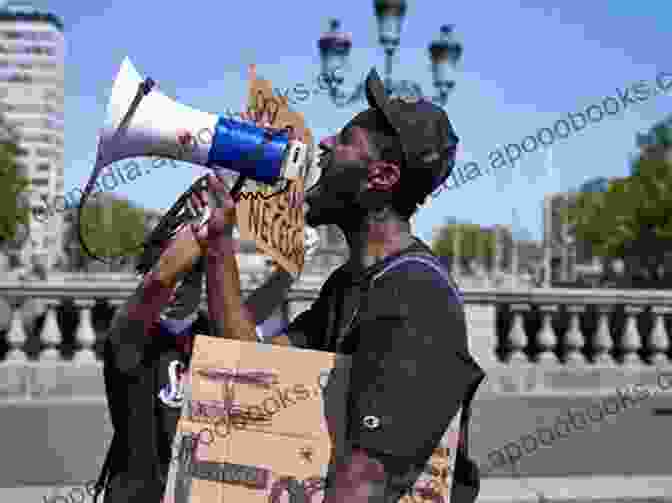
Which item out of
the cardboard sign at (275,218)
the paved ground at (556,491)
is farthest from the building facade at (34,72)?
the cardboard sign at (275,218)

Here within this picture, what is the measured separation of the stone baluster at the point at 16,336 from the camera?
32.5 feet

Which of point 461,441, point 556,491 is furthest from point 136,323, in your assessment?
point 556,491

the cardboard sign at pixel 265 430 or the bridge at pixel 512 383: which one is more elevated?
the cardboard sign at pixel 265 430

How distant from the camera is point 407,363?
163cm

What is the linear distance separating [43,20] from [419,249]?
162813 millimetres

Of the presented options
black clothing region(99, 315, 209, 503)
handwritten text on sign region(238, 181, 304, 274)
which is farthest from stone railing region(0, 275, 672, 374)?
black clothing region(99, 315, 209, 503)

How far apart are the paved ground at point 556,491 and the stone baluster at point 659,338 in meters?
4.62

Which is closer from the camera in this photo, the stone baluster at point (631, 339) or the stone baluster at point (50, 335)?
the stone baluster at point (50, 335)

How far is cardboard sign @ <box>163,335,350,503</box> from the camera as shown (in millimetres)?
1762

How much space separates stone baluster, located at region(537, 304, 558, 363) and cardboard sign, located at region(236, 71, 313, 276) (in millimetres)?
8874

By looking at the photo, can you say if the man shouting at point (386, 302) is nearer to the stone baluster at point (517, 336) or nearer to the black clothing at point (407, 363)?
the black clothing at point (407, 363)

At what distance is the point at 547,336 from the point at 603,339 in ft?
2.32

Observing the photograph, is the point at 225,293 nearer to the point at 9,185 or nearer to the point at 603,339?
the point at 603,339

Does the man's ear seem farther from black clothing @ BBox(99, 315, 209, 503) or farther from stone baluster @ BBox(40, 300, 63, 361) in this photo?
stone baluster @ BBox(40, 300, 63, 361)
